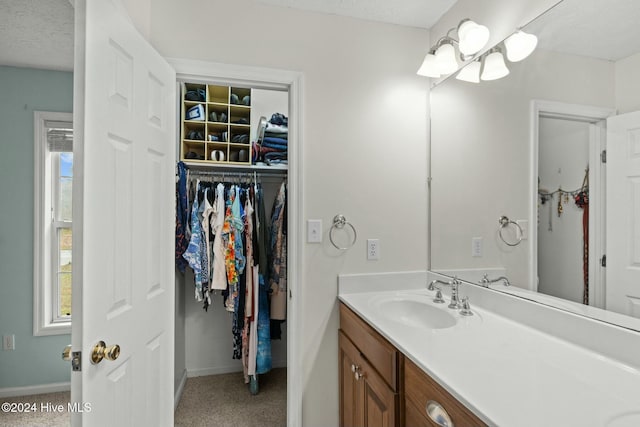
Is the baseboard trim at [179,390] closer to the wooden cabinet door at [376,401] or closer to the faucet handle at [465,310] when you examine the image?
the wooden cabinet door at [376,401]

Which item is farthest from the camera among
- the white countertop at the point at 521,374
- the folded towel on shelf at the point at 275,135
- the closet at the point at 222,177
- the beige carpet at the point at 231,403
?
the folded towel on shelf at the point at 275,135

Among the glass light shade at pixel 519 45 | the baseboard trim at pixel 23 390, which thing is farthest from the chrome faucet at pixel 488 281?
the baseboard trim at pixel 23 390

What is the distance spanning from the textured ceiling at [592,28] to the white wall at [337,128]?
28.7 inches

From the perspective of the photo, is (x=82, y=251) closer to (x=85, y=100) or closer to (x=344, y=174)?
(x=85, y=100)

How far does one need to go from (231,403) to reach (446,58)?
2.53 meters

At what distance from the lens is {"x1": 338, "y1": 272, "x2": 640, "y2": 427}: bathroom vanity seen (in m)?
0.71

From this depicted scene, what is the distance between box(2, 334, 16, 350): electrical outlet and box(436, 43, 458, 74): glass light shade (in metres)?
2.27

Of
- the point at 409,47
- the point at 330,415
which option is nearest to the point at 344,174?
the point at 409,47

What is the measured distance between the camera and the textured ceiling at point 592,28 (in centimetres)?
95

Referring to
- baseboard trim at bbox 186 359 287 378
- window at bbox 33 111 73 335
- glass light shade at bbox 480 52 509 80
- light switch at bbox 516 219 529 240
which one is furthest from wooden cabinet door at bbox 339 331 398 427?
glass light shade at bbox 480 52 509 80

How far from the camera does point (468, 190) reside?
165 centimetres

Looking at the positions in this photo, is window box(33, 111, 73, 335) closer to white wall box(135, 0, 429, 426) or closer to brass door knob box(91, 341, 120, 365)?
brass door knob box(91, 341, 120, 365)

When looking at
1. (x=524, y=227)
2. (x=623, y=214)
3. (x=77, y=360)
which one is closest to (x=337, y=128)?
(x=524, y=227)

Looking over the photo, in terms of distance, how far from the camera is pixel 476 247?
5.26 feet
